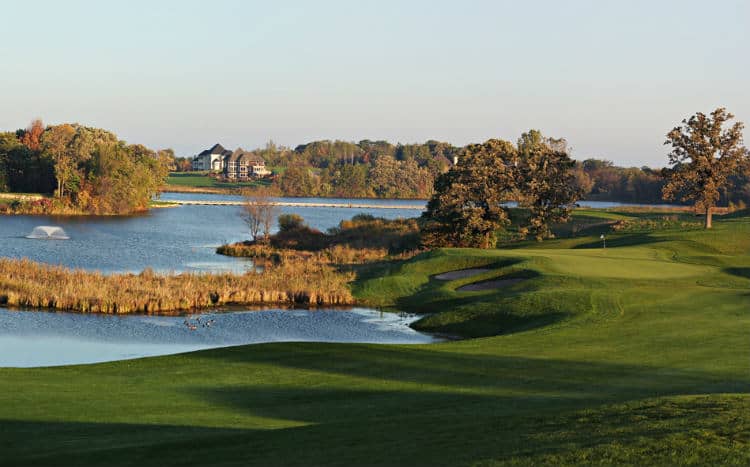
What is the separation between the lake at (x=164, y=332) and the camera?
30234mm

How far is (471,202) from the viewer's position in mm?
67688

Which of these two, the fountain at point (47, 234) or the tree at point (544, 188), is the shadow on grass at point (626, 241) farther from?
the fountain at point (47, 234)

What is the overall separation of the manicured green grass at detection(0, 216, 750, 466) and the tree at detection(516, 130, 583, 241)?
32.8 m

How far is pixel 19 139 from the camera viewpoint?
158125mm

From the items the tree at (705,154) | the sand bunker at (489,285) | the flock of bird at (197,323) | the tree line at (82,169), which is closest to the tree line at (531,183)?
the tree at (705,154)

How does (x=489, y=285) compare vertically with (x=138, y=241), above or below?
above

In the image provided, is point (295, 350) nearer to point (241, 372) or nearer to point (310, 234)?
point (241, 372)

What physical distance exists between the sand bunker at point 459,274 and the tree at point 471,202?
16.6 meters

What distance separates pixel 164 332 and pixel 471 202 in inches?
1441

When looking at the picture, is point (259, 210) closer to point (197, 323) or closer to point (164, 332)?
point (197, 323)

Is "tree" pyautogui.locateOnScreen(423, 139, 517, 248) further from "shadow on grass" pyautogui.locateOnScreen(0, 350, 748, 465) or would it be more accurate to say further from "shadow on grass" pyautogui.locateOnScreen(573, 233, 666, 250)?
"shadow on grass" pyautogui.locateOnScreen(0, 350, 748, 465)

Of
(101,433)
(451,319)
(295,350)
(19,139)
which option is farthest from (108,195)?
(101,433)

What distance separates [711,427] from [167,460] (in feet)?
25.6

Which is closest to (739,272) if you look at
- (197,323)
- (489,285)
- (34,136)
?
(489,285)
